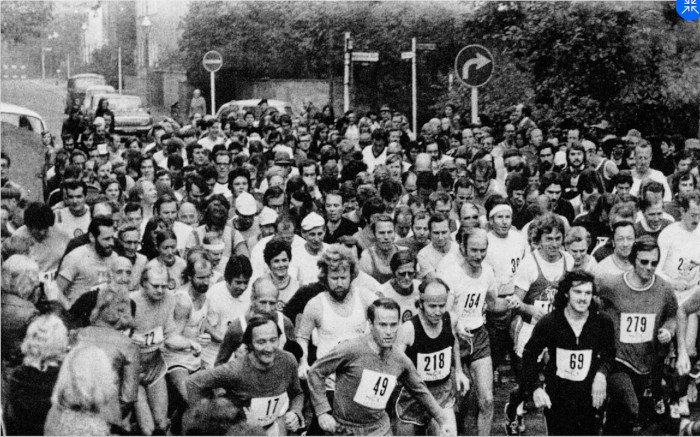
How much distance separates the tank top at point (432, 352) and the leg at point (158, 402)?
1404 millimetres

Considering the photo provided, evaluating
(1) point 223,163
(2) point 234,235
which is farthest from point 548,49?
(2) point 234,235

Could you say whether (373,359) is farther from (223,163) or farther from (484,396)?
(223,163)

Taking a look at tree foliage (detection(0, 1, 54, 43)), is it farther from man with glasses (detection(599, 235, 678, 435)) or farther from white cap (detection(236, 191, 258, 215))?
man with glasses (detection(599, 235, 678, 435))

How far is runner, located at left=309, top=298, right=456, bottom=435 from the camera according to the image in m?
5.25

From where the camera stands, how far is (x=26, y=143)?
534 inches

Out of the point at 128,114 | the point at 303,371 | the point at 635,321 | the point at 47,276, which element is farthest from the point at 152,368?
the point at 128,114

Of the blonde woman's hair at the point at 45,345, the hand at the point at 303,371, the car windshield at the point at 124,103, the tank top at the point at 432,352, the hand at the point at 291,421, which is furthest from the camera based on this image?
the car windshield at the point at 124,103

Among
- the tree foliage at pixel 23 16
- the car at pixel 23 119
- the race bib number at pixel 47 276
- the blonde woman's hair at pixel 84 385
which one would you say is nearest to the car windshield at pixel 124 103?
the tree foliage at pixel 23 16

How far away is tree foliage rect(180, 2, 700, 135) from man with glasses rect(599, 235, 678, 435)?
7.56m

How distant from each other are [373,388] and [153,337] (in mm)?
1450

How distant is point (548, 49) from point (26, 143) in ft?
22.6

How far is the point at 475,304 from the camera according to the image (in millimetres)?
6617

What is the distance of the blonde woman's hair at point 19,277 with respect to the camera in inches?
221

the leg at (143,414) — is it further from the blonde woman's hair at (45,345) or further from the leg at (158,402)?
the blonde woman's hair at (45,345)
